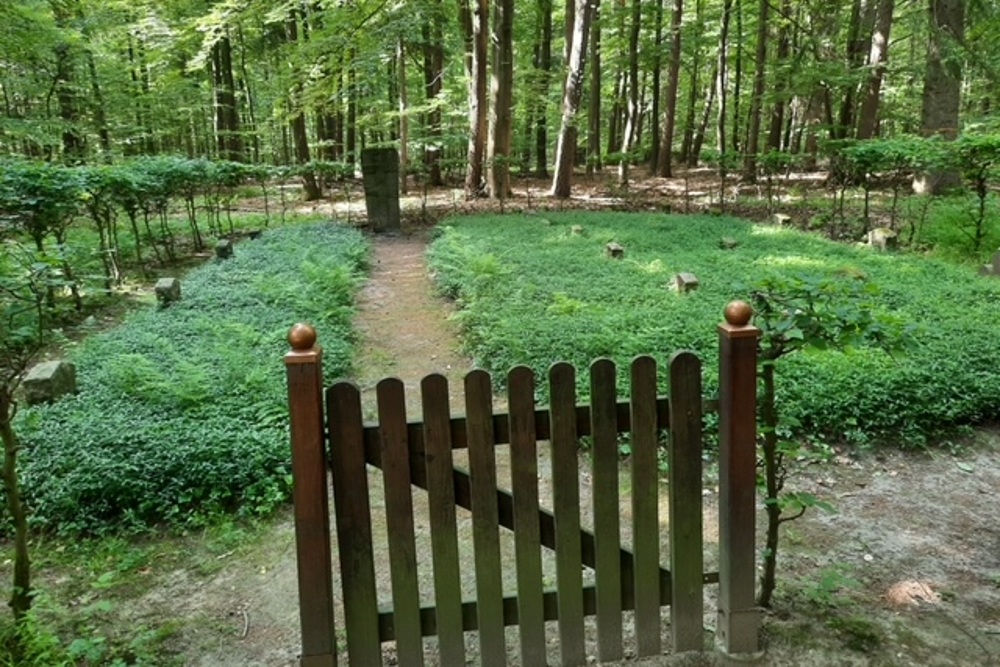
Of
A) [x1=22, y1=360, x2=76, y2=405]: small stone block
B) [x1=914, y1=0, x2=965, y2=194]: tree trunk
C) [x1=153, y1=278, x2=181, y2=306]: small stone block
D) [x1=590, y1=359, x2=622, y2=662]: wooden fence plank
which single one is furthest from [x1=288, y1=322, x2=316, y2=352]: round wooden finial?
[x1=914, y1=0, x2=965, y2=194]: tree trunk

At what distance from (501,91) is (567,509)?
15.6 m

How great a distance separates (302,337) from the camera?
2.15m

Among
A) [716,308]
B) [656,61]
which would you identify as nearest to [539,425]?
[716,308]

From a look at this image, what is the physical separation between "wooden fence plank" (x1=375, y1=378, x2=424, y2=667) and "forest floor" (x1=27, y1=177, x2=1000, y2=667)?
0.46 meters

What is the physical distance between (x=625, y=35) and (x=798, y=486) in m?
21.4

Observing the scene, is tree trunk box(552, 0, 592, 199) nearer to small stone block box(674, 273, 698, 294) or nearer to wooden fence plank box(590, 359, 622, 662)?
small stone block box(674, 273, 698, 294)

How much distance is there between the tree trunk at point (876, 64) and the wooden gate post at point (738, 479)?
15118 millimetres

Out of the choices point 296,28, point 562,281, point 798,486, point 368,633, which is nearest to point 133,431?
point 368,633

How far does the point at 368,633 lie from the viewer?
2422 millimetres

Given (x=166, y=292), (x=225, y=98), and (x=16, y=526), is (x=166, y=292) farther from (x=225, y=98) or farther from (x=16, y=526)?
(x=225, y=98)

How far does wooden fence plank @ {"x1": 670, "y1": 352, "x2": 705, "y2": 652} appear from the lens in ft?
8.00

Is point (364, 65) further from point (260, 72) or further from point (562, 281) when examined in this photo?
point (260, 72)

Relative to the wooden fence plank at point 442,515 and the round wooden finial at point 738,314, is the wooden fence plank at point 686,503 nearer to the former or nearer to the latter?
the round wooden finial at point 738,314

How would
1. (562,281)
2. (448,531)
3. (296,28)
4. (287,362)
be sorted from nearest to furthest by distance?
(287,362) < (448,531) < (562,281) < (296,28)
